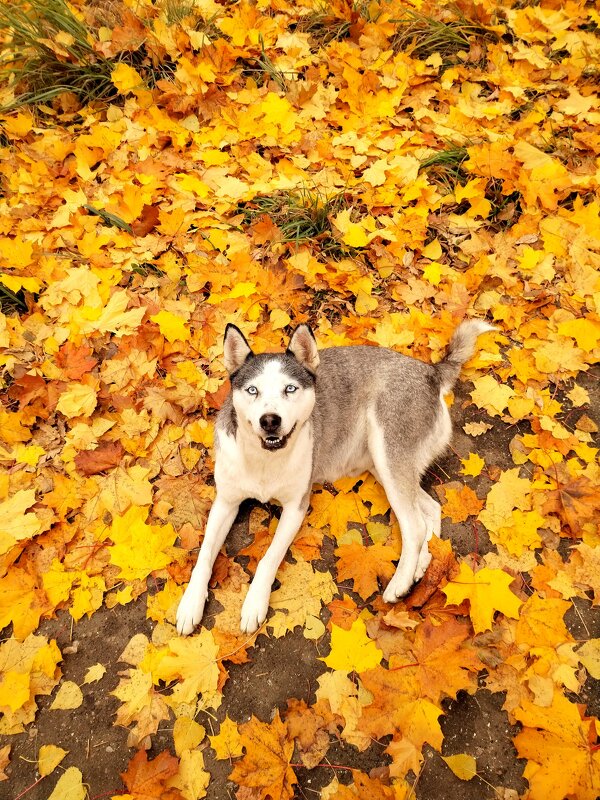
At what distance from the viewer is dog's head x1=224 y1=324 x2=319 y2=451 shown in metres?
2.63

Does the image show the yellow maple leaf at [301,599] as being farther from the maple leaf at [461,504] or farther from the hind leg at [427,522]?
the maple leaf at [461,504]

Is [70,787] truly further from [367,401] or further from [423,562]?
[367,401]

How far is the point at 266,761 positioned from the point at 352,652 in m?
0.69

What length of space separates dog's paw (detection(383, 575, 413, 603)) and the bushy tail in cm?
147

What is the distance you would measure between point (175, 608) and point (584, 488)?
2784mm

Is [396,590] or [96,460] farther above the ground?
[96,460]

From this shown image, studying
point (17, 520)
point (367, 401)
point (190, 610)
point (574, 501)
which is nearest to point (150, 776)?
point (190, 610)

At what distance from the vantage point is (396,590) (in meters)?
3.07

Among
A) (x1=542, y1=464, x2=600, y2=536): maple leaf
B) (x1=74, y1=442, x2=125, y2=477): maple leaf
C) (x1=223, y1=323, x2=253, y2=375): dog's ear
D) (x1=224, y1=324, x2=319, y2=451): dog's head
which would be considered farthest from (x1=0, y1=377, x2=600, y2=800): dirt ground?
(x1=223, y1=323, x2=253, y2=375): dog's ear

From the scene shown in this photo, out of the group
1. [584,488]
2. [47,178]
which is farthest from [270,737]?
[47,178]

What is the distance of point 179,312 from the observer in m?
4.23

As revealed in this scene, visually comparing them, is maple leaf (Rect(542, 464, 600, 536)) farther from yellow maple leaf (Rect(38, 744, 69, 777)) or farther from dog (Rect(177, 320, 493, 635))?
yellow maple leaf (Rect(38, 744, 69, 777))

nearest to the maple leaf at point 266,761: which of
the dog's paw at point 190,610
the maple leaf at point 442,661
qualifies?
the dog's paw at point 190,610

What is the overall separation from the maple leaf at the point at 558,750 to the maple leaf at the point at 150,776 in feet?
5.75
